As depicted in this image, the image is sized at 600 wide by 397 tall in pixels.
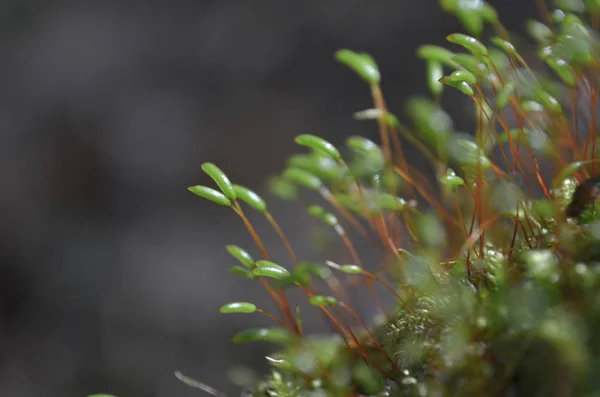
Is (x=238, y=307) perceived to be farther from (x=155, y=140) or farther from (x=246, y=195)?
(x=155, y=140)

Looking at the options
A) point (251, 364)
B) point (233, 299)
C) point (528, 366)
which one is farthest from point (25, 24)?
point (528, 366)

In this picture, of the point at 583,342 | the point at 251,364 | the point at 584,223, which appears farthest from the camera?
the point at 251,364

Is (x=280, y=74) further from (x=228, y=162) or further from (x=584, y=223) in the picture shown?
(x=584, y=223)

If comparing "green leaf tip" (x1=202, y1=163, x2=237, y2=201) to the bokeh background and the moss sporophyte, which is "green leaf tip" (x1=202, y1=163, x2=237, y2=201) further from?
the bokeh background

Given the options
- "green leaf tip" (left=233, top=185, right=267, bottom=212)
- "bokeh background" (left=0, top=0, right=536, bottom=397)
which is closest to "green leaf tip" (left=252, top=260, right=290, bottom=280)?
"green leaf tip" (left=233, top=185, right=267, bottom=212)

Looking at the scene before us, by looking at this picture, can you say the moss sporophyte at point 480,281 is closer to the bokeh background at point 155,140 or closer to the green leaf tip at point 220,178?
the green leaf tip at point 220,178

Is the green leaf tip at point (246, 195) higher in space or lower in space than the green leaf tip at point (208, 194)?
lower

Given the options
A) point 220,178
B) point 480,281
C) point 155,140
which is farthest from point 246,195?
point 155,140

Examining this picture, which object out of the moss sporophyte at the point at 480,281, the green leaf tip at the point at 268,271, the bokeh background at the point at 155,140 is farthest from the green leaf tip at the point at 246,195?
the bokeh background at the point at 155,140
